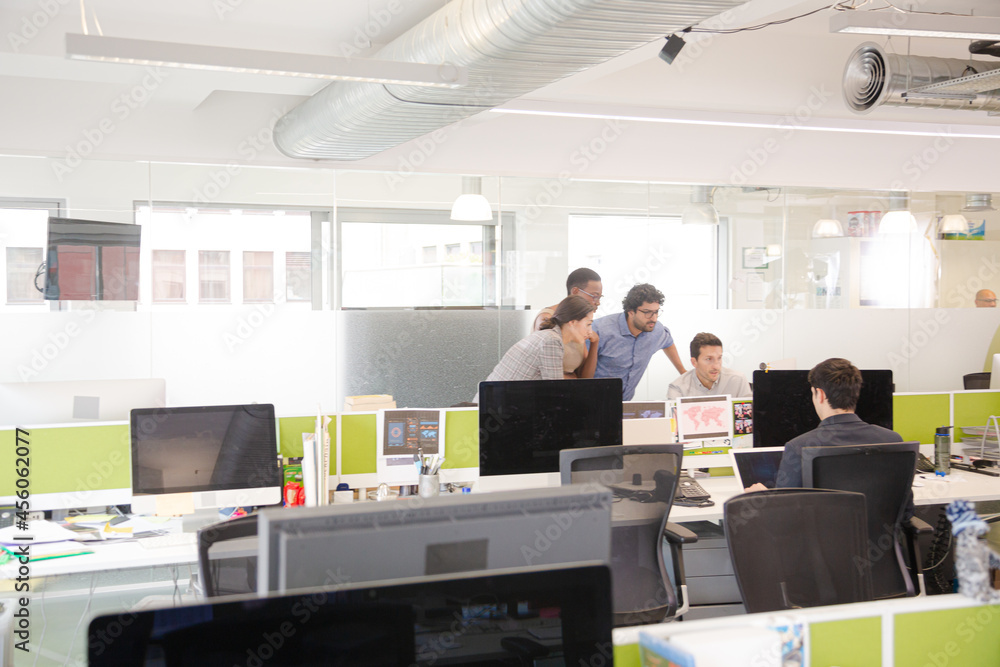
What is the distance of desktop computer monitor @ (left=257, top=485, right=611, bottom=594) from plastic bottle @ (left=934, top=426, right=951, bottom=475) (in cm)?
364

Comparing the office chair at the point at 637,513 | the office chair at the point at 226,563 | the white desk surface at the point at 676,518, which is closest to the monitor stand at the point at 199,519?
the white desk surface at the point at 676,518

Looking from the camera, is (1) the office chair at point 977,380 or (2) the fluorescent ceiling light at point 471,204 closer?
(2) the fluorescent ceiling light at point 471,204

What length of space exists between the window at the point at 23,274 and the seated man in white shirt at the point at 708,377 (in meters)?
3.78

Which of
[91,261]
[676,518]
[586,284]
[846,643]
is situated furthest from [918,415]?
[91,261]

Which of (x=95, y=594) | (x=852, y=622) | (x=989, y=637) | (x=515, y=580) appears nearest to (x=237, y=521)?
(x=515, y=580)

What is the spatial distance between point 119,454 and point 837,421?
286cm

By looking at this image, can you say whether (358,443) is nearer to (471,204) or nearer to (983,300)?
(471,204)

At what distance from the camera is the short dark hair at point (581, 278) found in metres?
5.52

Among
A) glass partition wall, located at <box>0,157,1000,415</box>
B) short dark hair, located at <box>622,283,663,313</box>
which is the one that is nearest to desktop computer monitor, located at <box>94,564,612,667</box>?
glass partition wall, located at <box>0,157,1000,415</box>

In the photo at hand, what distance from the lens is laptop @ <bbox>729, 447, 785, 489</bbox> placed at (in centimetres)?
384

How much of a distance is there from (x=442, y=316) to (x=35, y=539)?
323cm

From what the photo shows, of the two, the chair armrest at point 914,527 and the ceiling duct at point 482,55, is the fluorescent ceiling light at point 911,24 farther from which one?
the chair armrest at point 914,527

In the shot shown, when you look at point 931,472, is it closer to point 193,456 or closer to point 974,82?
point 974,82

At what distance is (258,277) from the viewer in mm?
5535
